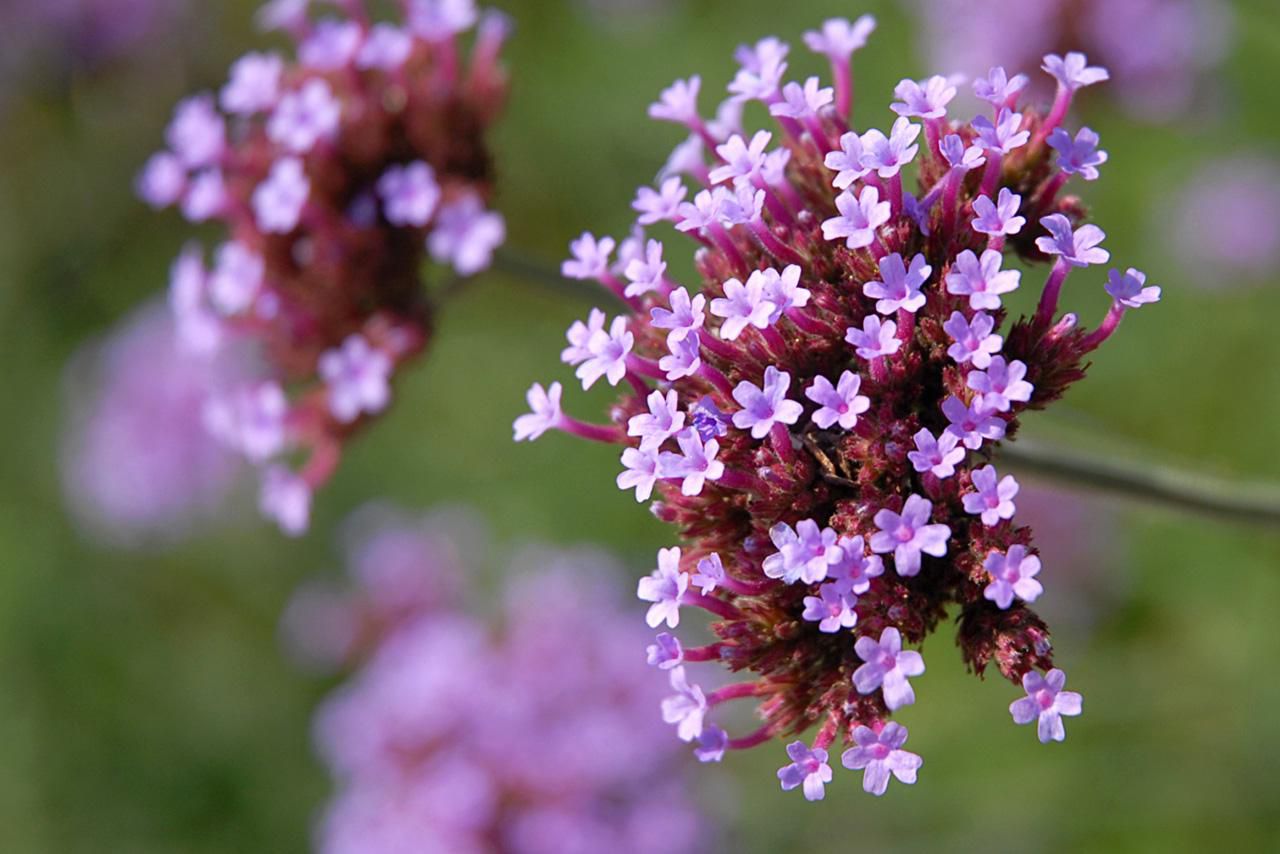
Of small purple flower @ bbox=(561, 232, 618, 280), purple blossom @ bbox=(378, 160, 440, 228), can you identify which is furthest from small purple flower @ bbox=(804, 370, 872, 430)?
purple blossom @ bbox=(378, 160, 440, 228)

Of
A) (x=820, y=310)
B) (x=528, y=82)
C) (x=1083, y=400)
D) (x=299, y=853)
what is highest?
(x=528, y=82)

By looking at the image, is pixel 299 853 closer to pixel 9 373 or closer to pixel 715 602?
pixel 9 373

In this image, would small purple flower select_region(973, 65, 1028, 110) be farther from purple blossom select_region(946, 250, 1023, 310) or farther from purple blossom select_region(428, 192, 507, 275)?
purple blossom select_region(428, 192, 507, 275)

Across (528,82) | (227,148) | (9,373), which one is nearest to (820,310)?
(227,148)

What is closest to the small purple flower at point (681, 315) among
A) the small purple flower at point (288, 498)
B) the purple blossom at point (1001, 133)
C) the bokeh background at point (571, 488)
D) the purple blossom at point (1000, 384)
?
the purple blossom at point (1000, 384)

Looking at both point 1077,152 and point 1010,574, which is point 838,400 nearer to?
point 1010,574

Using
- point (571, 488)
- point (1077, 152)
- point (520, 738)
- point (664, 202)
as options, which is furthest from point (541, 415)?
point (571, 488)
